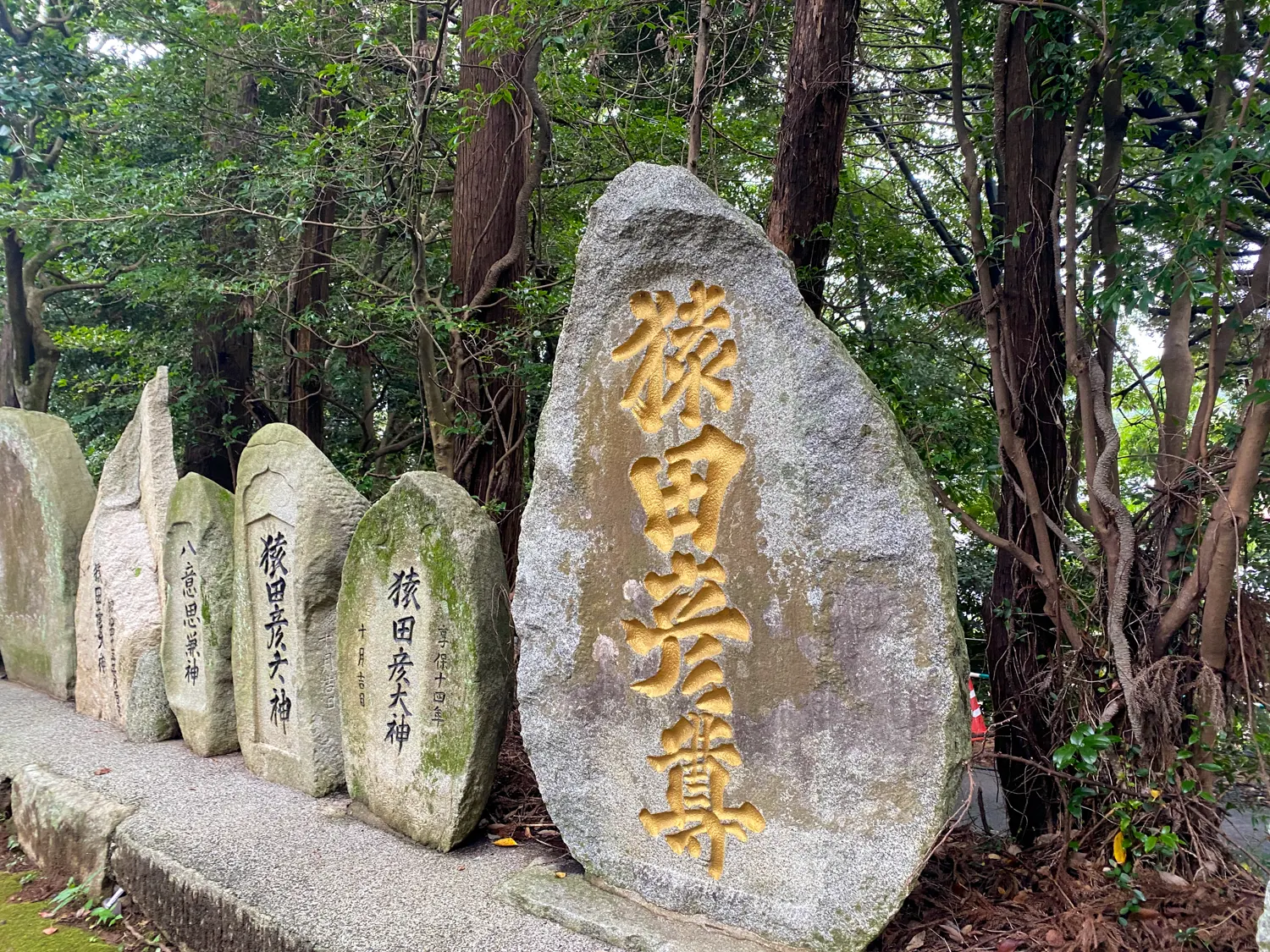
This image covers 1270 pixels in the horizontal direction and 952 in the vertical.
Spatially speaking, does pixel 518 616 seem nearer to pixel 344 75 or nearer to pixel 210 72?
pixel 344 75

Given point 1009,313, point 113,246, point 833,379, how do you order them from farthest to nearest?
point 113,246 → point 1009,313 → point 833,379

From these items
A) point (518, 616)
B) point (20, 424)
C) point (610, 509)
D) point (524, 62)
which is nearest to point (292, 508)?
point (518, 616)

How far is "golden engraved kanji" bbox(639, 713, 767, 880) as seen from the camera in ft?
8.43

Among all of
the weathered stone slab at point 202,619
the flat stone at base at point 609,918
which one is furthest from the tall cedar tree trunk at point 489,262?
the flat stone at base at point 609,918

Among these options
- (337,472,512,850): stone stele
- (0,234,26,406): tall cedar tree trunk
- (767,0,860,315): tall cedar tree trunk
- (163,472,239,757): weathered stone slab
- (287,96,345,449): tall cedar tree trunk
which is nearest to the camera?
(337,472,512,850): stone stele

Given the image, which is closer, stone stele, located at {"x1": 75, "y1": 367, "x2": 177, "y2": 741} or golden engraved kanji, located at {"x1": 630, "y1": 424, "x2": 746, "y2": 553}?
golden engraved kanji, located at {"x1": 630, "y1": 424, "x2": 746, "y2": 553}

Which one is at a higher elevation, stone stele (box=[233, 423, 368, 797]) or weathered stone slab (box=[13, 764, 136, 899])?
stone stele (box=[233, 423, 368, 797])

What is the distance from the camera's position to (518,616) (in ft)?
9.62

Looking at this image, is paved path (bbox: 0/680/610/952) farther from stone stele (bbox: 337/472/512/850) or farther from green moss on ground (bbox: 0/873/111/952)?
green moss on ground (bbox: 0/873/111/952)

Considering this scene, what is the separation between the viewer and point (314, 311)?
653cm

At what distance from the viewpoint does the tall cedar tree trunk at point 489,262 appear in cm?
486

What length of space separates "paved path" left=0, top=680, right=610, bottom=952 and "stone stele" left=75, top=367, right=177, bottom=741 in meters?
0.52

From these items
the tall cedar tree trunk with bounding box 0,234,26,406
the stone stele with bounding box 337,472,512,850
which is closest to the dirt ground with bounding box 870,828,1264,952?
the stone stele with bounding box 337,472,512,850

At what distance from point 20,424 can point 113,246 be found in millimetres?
1733
